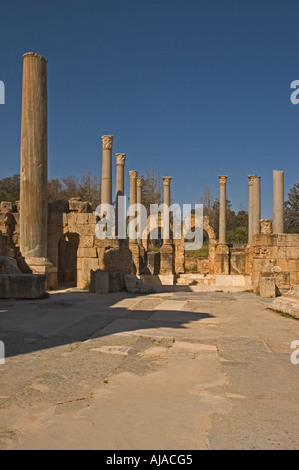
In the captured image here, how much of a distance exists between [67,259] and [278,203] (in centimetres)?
934

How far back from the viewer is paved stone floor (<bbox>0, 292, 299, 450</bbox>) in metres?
2.54

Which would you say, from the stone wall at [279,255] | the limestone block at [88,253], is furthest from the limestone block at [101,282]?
the stone wall at [279,255]

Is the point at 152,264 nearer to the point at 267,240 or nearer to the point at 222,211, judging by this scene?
the point at 222,211

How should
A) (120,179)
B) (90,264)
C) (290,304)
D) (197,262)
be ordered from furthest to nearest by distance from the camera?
(197,262) → (120,179) → (90,264) → (290,304)

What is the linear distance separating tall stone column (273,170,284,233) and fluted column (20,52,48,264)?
906 centimetres

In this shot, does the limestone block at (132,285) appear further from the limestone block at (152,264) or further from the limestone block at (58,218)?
the limestone block at (152,264)

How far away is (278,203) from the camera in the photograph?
16969 mm

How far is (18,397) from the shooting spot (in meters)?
3.21

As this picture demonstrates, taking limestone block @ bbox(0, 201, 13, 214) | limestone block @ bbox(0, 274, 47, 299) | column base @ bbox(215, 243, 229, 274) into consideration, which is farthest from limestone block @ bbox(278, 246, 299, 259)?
column base @ bbox(215, 243, 229, 274)

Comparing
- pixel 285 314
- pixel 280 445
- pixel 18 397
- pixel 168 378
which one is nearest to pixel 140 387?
pixel 168 378

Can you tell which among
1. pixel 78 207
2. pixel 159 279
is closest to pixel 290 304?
pixel 78 207

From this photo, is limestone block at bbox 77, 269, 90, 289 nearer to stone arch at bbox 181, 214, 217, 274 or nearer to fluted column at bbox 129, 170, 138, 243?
fluted column at bbox 129, 170, 138, 243
